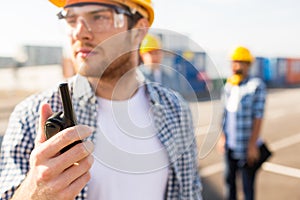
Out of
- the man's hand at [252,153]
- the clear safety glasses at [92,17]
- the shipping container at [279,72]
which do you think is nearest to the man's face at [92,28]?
the clear safety glasses at [92,17]

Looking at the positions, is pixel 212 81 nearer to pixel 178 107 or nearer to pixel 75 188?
pixel 75 188

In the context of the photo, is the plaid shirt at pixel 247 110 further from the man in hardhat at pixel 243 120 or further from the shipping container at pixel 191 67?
the shipping container at pixel 191 67

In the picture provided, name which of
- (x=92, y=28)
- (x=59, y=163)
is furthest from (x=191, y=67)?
(x=92, y=28)

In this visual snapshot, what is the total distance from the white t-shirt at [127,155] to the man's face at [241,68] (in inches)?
97.1

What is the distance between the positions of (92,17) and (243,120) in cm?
277

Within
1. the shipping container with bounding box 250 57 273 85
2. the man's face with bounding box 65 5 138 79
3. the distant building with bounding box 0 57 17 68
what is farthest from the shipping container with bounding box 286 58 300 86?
the man's face with bounding box 65 5 138 79

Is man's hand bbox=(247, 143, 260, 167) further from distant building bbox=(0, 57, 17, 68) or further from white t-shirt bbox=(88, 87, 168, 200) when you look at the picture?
distant building bbox=(0, 57, 17, 68)

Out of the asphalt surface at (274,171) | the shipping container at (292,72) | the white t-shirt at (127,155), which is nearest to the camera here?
the white t-shirt at (127,155)

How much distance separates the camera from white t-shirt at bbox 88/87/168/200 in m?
0.94

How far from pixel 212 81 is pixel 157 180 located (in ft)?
1.98

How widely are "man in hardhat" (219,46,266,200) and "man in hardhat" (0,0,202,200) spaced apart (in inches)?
83.4

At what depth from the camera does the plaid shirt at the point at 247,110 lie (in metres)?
3.56

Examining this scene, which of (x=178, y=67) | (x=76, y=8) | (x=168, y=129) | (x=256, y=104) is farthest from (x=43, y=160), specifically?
(x=256, y=104)

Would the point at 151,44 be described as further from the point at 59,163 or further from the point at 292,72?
the point at 292,72
